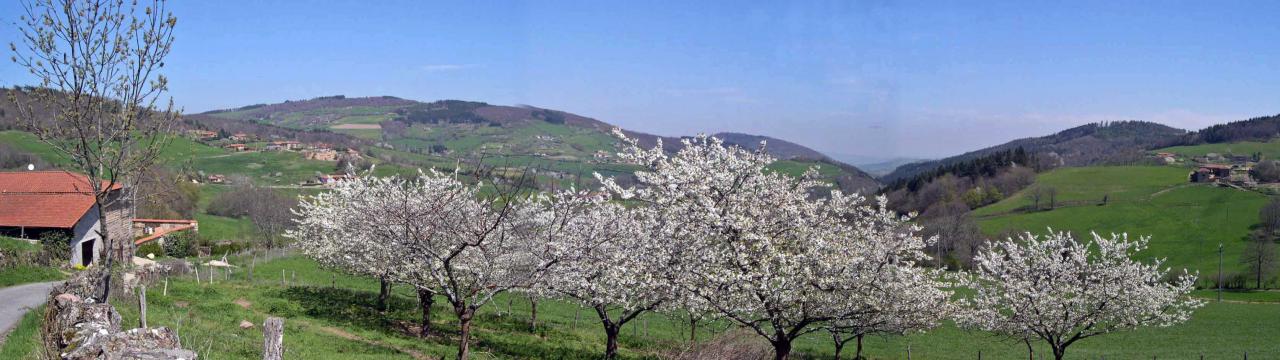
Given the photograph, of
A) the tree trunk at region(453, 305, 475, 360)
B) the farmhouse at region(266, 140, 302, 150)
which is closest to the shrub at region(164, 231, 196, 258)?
the tree trunk at region(453, 305, 475, 360)

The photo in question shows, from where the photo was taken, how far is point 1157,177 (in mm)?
103500

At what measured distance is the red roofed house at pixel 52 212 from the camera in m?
31.8


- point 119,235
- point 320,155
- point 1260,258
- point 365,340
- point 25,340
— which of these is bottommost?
point 1260,258

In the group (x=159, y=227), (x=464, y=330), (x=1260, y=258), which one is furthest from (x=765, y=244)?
(x=1260, y=258)

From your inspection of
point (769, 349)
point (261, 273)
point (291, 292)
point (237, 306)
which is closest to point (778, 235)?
point (769, 349)

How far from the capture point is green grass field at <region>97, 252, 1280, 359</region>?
17073 millimetres

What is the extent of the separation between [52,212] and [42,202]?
133 cm

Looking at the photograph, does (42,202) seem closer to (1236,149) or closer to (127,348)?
(127,348)

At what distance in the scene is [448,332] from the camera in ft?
76.2

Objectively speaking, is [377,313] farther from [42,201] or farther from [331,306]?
[42,201]

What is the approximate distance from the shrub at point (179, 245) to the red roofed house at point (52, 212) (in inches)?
464

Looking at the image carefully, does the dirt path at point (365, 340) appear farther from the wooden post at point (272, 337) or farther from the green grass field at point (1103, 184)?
the green grass field at point (1103, 184)

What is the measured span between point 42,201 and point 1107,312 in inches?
1762

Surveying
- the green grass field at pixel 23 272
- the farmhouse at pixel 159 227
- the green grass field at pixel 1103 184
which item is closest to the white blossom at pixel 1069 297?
the green grass field at pixel 23 272
